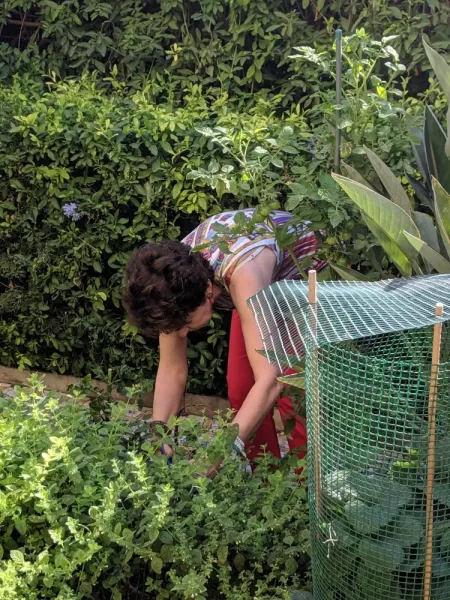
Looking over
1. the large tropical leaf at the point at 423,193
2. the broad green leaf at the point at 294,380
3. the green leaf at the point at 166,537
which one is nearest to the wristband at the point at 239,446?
the broad green leaf at the point at 294,380

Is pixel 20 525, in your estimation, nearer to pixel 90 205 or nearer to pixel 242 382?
pixel 242 382

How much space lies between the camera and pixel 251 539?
1956 mm

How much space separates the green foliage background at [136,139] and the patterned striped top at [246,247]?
653 mm

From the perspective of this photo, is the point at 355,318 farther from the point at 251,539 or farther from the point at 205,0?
the point at 205,0

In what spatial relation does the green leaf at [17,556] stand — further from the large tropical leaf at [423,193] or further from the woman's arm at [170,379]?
the large tropical leaf at [423,193]

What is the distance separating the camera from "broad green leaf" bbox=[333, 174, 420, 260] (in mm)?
1986

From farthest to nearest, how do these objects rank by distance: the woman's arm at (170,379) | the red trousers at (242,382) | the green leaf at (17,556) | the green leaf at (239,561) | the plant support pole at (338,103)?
the red trousers at (242,382) < the woman's arm at (170,379) < the plant support pole at (338,103) < the green leaf at (239,561) < the green leaf at (17,556)


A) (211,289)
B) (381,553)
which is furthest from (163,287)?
(381,553)

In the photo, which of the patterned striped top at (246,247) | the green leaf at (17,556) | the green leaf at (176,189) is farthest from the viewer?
the green leaf at (176,189)

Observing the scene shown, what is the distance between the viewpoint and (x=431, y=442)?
149 centimetres

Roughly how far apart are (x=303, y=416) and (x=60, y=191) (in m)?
2.70

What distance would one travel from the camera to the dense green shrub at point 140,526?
1877 mm

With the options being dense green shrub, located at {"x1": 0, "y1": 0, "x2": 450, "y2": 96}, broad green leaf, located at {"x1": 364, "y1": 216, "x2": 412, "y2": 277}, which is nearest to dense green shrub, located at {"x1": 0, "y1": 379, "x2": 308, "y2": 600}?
broad green leaf, located at {"x1": 364, "y1": 216, "x2": 412, "y2": 277}

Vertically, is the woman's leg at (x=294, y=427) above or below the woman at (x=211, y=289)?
below
